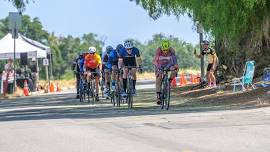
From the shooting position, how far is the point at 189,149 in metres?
11.3

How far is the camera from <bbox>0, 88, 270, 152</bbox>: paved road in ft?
38.6

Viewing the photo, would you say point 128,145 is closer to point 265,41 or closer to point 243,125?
point 243,125

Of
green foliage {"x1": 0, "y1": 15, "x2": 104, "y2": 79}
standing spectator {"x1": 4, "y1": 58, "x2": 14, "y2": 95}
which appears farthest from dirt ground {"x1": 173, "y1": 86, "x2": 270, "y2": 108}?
green foliage {"x1": 0, "y1": 15, "x2": 104, "y2": 79}

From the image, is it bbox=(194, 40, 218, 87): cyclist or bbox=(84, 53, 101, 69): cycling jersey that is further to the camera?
bbox=(194, 40, 218, 87): cyclist

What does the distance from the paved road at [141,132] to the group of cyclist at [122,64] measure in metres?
1.70

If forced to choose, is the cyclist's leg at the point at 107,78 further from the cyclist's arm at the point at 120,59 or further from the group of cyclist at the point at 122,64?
the cyclist's arm at the point at 120,59

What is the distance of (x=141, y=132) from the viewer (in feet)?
45.3

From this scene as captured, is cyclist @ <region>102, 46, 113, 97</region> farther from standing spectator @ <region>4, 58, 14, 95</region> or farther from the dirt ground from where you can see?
standing spectator @ <region>4, 58, 14, 95</region>

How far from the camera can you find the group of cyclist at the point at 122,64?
65.7 ft

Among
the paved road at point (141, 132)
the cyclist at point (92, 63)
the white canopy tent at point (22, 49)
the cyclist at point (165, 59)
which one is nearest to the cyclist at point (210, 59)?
the cyclist at point (92, 63)

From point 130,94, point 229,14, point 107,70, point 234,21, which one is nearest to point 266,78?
point 234,21

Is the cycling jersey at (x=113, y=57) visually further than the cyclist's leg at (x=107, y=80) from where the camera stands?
No

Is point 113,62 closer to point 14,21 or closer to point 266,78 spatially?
point 266,78

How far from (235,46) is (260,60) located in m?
1.06
